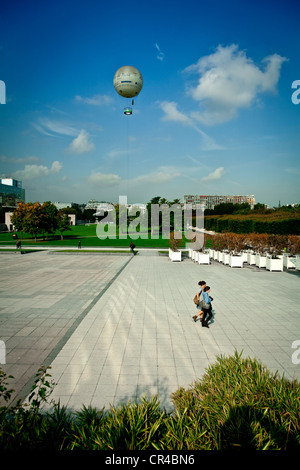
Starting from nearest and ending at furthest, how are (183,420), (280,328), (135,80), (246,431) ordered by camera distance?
(246,431), (183,420), (280,328), (135,80)

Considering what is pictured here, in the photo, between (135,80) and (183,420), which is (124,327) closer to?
(183,420)

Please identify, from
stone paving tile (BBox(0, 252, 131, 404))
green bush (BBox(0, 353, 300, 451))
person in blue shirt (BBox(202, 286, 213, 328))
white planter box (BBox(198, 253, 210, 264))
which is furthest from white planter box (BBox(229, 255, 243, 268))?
green bush (BBox(0, 353, 300, 451))

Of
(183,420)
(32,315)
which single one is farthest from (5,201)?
(183,420)

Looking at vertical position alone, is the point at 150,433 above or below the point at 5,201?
below

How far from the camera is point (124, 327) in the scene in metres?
7.58

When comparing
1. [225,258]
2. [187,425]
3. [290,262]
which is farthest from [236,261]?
[187,425]

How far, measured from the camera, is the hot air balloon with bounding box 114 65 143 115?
59.9 ft

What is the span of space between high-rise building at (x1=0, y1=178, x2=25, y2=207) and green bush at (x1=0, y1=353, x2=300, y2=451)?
12117 centimetres

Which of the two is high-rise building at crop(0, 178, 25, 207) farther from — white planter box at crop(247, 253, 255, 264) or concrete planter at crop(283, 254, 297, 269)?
concrete planter at crop(283, 254, 297, 269)

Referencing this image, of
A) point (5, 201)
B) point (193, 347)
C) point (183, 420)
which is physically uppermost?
point (5, 201)

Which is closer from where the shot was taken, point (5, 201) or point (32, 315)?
point (32, 315)

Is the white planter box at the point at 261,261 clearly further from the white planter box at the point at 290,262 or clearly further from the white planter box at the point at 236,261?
the white planter box at the point at 290,262

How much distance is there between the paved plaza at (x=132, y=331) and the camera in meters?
5.06
